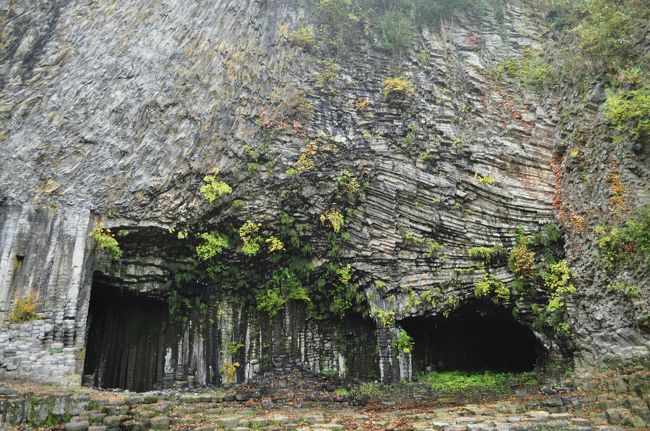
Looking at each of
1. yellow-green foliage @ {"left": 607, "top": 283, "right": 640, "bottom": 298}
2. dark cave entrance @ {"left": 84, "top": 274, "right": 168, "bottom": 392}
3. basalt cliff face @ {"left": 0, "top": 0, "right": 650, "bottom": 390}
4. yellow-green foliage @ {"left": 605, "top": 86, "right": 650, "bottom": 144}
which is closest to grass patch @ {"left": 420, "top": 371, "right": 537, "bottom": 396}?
basalt cliff face @ {"left": 0, "top": 0, "right": 650, "bottom": 390}

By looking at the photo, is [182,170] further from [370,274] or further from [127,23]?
[370,274]

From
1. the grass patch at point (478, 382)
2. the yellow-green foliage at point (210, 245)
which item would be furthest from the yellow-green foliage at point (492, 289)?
the yellow-green foliage at point (210, 245)

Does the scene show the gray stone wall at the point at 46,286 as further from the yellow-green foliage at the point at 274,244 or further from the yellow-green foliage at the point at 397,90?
the yellow-green foliage at the point at 397,90

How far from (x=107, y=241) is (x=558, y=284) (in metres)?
12.2

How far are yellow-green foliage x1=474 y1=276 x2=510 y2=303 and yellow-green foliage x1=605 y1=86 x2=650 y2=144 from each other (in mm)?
5024

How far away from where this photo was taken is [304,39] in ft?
Answer: 56.3

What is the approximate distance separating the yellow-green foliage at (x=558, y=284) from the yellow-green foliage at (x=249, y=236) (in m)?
8.27

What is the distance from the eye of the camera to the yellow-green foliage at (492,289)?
547 inches

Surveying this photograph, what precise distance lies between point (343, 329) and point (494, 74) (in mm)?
10061

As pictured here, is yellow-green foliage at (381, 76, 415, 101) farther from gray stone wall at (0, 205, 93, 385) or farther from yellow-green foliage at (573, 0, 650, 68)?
gray stone wall at (0, 205, 93, 385)

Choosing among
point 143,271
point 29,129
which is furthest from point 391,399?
point 29,129

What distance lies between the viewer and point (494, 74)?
674 inches

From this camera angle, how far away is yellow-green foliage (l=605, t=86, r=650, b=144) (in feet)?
38.5

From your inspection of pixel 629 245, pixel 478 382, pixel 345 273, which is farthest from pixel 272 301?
pixel 629 245
